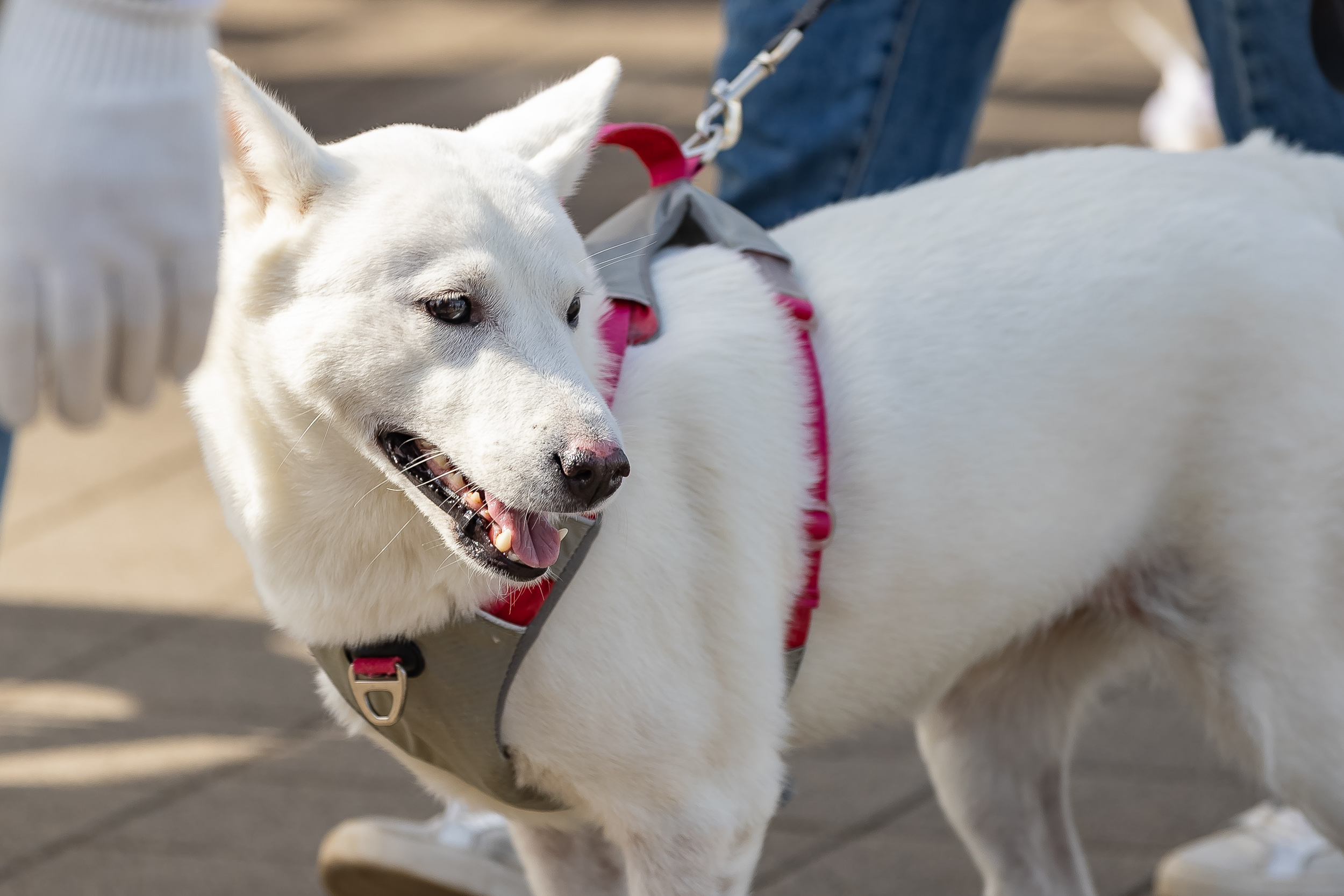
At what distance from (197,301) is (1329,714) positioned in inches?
68.6

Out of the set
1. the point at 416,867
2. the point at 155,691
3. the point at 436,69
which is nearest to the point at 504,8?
the point at 436,69

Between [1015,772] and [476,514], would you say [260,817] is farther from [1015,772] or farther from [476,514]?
[476,514]

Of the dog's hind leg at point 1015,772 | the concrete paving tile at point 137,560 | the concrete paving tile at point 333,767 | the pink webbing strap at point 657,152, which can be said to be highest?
the pink webbing strap at point 657,152

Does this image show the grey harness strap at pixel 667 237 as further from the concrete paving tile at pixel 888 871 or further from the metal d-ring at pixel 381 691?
the concrete paving tile at pixel 888 871

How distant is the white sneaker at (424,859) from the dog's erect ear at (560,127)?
130 cm

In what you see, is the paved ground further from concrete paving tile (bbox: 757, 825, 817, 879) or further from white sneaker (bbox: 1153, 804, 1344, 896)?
white sneaker (bbox: 1153, 804, 1344, 896)

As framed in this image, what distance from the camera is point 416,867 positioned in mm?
2975

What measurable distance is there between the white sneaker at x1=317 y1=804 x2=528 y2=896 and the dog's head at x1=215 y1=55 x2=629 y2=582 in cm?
113

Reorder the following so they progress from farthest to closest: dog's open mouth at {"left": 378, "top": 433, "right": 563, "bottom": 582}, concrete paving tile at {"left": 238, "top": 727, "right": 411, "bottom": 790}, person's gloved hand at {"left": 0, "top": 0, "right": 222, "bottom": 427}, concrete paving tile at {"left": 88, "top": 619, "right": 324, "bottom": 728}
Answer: concrete paving tile at {"left": 88, "top": 619, "right": 324, "bottom": 728} < concrete paving tile at {"left": 238, "top": 727, "right": 411, "bottom": 790} < dog's open mouth at {"left": 378, "top": 433, "right": 563, "bottom": 582} < person's gloved hand at {"left": 0, "top": 0, "right": 222, "bottom": 427}

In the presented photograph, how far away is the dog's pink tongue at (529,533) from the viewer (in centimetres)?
201

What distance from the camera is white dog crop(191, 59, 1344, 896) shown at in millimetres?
2016

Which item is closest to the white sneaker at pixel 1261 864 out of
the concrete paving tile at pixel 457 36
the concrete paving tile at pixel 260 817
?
the concrete paving tile at pixel 260 817

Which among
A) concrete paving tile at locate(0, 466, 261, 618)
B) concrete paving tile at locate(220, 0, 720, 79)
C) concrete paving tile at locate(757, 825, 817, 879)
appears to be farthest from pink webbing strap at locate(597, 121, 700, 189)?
concrete paving tile at locate(220, 0, 720, 79)

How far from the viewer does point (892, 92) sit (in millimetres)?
3053
